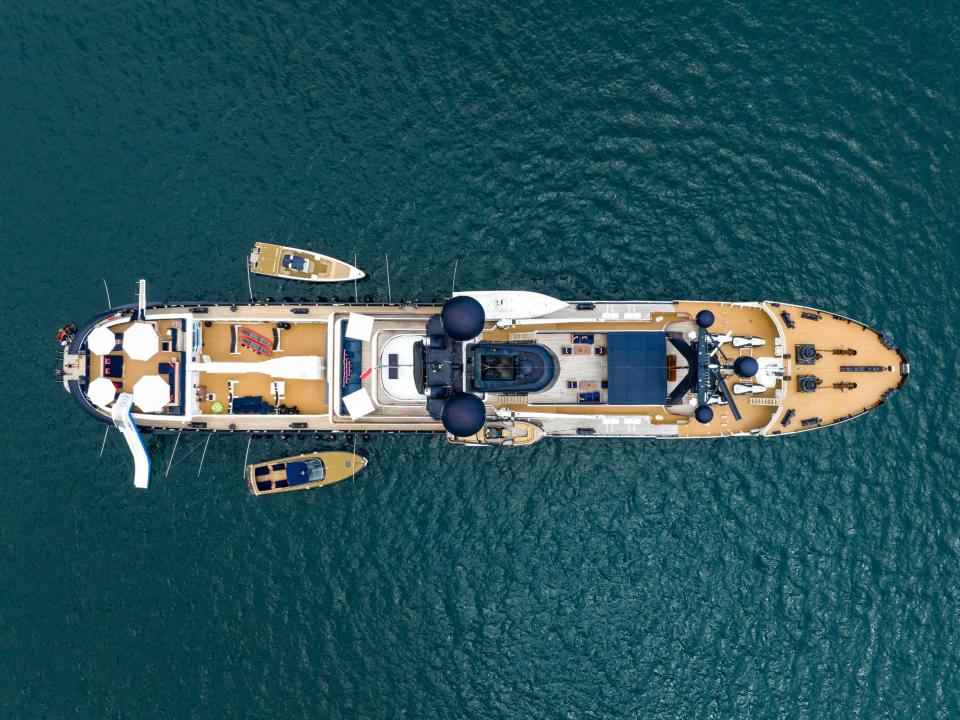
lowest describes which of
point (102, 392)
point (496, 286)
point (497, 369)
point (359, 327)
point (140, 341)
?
point (102, 392)

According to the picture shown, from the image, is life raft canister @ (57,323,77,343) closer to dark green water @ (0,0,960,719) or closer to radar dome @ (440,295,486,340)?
dark green water @ (0,0,960,719)

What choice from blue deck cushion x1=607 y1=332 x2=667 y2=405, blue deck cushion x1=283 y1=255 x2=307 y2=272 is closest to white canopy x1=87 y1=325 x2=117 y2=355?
blue deck cushion x1=283 y1=255 x2=307 y2=272

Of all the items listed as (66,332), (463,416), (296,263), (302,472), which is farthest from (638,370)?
(66,332)

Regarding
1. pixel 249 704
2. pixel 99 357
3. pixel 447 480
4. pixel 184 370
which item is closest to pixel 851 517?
pixel 447 480

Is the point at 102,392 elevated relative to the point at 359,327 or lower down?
lower down

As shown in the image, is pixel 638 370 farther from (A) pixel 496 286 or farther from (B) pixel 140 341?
(B) pixel 140 341

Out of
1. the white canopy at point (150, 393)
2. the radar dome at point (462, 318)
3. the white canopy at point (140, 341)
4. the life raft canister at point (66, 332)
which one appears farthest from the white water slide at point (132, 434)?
the radar dome at point (462, 318)
